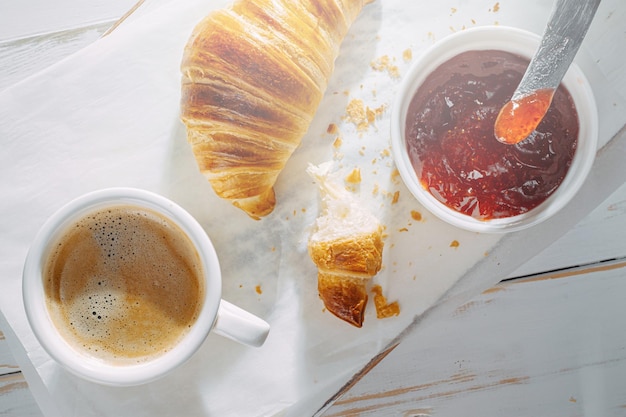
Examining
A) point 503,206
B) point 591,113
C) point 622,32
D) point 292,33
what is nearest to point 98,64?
point 292,33

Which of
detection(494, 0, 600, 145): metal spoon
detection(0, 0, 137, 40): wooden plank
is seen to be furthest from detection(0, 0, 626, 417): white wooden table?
detection(494, 0, 600, 145): metal spoon

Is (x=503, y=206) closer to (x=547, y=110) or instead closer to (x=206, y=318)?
(x=547, y=110)

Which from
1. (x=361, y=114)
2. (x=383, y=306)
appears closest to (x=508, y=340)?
(x=383, y=306)

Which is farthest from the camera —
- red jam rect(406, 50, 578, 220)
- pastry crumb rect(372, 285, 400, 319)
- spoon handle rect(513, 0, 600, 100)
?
pastry crumb rect(372, 285, 400, 319)

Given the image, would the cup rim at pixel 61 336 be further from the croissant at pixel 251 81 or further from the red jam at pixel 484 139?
the red jam at pixel 484 139

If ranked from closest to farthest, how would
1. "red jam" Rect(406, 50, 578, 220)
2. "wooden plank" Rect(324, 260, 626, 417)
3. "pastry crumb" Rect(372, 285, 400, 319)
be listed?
"red jam" Rect(406, 50, 578, 220)
"pastry crumb" Rect(372, 285, 400, 319)
"wooden plank" Rect(324, 260, 626, 417)

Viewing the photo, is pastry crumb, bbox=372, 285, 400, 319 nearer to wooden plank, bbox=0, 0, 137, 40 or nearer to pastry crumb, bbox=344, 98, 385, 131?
pastry crumb, bbox=344, 98, 385, 131
